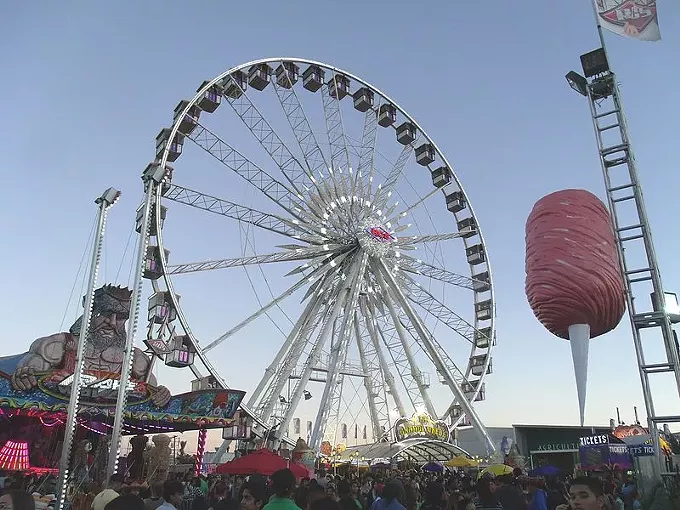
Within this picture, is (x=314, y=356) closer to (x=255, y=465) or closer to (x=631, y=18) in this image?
(x=255, y=465)

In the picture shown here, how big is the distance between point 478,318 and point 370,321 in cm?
755

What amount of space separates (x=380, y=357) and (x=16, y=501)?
74.9ft

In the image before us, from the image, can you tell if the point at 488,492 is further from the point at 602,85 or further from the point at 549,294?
the point at 549,294

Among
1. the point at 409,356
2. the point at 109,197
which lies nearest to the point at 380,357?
the point at 409,356

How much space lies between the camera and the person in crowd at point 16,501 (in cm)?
299

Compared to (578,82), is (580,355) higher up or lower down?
lower down

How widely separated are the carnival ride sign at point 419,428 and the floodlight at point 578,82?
15528 mm

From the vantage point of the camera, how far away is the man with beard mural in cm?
2227

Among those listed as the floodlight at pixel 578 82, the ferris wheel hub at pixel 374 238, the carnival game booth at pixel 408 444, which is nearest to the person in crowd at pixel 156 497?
the floodlight at pixel 578 82

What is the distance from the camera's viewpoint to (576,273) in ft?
67.5

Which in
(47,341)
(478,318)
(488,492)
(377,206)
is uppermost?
(377,206)

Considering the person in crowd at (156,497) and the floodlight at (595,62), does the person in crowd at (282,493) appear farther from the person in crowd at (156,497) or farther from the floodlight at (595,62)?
the floodlight at (595,62)

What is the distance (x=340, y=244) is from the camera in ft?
77.4

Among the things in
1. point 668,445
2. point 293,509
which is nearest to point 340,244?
point 668,445
